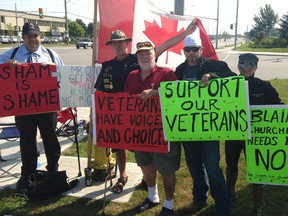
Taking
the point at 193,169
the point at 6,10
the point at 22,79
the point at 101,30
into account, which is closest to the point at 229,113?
the point at 193,169

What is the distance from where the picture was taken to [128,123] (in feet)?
11.7

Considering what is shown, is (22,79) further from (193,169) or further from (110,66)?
(193,169)

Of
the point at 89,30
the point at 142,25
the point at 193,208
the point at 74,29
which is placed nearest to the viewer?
the point at 193,208

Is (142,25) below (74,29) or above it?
below

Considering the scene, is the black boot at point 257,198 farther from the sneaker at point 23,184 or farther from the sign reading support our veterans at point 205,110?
the sneaker at point 23,184

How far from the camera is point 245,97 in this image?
3.11m

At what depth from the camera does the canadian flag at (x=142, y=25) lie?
14.5ft

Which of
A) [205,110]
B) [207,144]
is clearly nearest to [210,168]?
[207,144]

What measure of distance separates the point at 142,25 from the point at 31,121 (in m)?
2.10

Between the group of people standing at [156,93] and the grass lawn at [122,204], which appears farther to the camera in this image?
the grass lawn at [122,204]

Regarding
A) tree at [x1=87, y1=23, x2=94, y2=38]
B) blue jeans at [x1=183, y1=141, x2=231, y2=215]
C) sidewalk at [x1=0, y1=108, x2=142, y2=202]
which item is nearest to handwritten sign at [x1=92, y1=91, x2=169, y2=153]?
blue jeans at [x1=183, y1=141, x2=231, y2=215]

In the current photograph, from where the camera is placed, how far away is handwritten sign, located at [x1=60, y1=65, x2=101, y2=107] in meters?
4.33

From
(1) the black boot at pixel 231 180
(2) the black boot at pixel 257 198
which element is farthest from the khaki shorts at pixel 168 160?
(2) the black boot at pixel 257 198

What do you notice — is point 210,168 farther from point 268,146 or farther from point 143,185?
point 143,185
